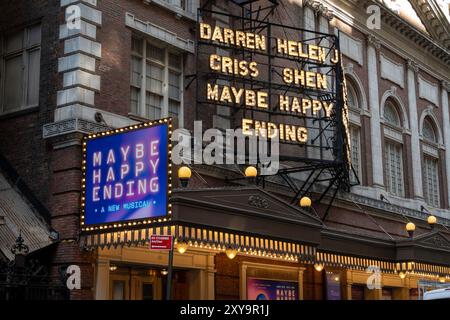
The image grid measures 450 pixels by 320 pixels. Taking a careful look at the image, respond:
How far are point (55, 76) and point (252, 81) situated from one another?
6241 mm

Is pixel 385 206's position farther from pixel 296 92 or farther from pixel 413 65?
pixel 296 92

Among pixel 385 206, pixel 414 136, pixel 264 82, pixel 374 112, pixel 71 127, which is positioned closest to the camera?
pixel 71 127

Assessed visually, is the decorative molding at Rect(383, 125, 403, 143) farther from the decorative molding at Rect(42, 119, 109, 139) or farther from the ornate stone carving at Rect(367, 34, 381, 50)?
the decorative molding at Rect(42, 119, 109, 139)

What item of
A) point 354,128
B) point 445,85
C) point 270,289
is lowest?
point 270,289

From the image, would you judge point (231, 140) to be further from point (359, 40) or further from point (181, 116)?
point (359, 40)

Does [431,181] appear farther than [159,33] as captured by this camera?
Yes

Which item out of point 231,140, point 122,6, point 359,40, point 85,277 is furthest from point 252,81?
point 359,40

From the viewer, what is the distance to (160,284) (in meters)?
20.7

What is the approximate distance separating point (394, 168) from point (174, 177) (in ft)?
62.0

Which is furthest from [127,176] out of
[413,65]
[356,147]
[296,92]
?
[413,65]

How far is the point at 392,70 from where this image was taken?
112 feet

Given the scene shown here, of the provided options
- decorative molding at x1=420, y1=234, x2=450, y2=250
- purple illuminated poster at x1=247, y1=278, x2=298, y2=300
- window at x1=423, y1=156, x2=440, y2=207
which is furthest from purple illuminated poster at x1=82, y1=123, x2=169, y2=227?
window at x1=423, y1=156, x2=440, y2=207

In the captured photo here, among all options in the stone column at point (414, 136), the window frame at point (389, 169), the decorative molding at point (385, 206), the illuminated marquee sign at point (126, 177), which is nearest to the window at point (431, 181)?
the stone column at point (414, 136)

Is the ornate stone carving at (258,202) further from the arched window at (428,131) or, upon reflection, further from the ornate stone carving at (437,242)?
the arched window at (428,131)
